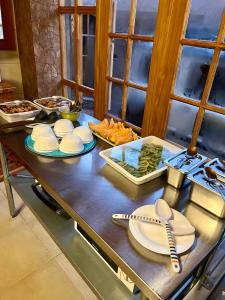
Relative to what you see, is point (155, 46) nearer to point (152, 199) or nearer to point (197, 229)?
point (152, 199)

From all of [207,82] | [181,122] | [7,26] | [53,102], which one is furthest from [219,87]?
[7,26]

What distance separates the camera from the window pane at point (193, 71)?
3.97ft

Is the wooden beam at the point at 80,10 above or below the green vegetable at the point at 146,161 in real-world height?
above

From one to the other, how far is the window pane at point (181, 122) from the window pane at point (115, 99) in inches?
18.9

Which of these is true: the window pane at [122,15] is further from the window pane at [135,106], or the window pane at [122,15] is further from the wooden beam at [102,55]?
the window pane at [135,106]

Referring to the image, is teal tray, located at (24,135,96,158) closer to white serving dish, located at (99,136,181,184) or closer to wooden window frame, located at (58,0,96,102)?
white serving dish, located at (99,136,181,184)

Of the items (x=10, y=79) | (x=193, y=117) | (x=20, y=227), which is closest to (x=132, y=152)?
(x=193, y=117)

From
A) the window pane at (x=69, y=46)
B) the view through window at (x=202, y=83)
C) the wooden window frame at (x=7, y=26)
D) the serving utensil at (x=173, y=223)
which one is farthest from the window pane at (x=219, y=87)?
the wooden window frame at (x=7, y=26)

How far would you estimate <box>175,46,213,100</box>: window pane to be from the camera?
1209 mm

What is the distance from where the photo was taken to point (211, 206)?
73 cm

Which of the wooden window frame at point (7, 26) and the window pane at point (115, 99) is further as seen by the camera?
the wooden window frame at point (7, 26)

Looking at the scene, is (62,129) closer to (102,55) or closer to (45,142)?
(45,142)

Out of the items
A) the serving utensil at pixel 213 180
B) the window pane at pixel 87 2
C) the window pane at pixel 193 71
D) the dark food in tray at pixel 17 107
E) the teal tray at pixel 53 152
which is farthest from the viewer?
the window pane at pixel 87 2

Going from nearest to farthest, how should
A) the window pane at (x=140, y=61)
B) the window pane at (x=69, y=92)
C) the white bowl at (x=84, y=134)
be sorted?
the white bowl at (x=84, y=134), the window pane at (x=140, y=61), the window pane at (x=69, y=92)
